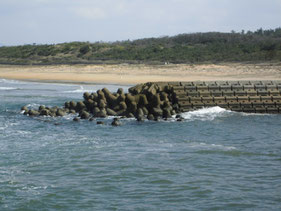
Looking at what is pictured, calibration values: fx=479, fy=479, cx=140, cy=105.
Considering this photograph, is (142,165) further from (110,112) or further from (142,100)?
(110,112)

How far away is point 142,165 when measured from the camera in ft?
39.6

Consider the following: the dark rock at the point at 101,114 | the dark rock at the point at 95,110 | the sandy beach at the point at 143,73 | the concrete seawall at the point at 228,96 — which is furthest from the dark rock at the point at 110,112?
the sandy beach at the point at 143,73

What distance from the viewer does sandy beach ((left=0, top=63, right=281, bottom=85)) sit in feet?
125

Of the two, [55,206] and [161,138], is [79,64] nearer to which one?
[161,138]

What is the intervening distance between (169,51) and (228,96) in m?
40.7

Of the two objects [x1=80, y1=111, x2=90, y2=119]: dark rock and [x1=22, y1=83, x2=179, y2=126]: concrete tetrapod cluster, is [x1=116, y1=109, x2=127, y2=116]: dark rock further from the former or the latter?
[x1=80, y1=111, x2=90, y2=119]: dark rock

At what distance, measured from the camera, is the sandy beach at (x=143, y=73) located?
38.0m

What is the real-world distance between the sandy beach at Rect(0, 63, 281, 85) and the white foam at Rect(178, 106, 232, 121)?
Answer: 14111mm

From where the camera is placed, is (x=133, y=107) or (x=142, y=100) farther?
(x=142, y=100)

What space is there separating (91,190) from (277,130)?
31.8 feet

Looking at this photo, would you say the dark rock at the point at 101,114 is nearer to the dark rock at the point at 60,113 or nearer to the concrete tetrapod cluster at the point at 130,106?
the concrete tetrapod cluster at the point at 130,106

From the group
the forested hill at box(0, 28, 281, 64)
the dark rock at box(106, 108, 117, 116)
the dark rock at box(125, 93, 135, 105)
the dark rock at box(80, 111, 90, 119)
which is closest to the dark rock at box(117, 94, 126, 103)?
the dark rock at box(125, 93, 135, 105)

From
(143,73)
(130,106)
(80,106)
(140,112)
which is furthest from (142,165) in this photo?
(143,73)

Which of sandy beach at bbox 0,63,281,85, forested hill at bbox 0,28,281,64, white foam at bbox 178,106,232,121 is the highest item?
forested hill at bbox 0,28,281,64
